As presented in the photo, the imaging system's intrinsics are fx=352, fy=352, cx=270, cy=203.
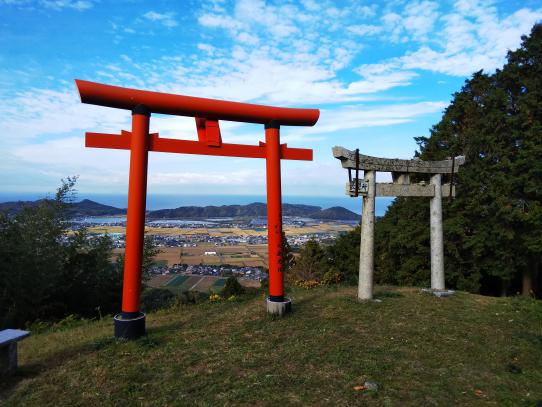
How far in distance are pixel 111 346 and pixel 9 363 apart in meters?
1.42

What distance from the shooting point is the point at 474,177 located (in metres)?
15.7

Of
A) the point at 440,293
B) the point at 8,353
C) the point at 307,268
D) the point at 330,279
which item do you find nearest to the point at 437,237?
the point at 440,293

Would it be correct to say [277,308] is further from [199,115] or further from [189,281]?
[189,281]

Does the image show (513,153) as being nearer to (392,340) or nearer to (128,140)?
(392,340)

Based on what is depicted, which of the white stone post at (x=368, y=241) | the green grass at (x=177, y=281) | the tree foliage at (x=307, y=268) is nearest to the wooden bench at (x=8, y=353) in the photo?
the white stone post at (x=368, y=241)

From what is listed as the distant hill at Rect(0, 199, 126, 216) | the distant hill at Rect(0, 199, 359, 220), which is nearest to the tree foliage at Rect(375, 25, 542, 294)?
the distant hill at Rect(0, 199, 126, 216)

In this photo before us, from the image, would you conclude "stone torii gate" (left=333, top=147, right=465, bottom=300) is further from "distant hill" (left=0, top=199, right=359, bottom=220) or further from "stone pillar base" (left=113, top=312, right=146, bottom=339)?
"distant hill" (left=0, top=199, right=359, bottom=220)

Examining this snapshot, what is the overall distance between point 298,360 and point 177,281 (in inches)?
806

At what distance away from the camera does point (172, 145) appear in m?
6.90

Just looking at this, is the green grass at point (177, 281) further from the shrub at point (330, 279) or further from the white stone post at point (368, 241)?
the white stone post at point (368, 241)

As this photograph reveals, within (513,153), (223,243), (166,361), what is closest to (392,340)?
(166,361)

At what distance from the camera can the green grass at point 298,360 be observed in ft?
14.7

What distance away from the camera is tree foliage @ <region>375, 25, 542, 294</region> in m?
14.2

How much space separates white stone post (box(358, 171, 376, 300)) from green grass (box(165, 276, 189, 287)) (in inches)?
650
